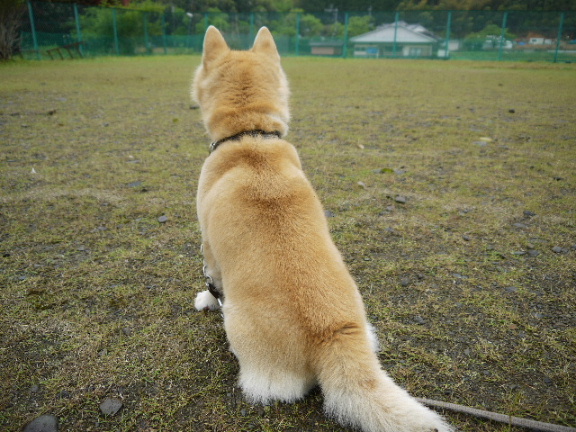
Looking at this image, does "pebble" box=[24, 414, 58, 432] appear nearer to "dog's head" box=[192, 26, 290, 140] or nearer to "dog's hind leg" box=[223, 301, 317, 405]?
"dog's hind leg" box=[223, 301, 317, 405]

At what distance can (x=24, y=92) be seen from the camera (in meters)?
10.2

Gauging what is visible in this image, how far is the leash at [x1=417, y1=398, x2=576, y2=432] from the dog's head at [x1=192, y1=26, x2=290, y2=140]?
1.72 meters

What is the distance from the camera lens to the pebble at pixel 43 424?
167 cm

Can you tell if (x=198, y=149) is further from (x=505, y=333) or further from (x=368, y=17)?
(x=368, y=17)

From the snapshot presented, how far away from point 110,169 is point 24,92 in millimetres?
7579

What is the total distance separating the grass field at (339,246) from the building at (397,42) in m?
27.2

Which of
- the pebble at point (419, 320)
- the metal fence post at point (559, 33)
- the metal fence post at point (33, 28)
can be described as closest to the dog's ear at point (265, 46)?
the pebble at point (419, 320)

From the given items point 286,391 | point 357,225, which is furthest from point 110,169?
point 286,391

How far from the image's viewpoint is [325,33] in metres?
34.2

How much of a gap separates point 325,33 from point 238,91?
3555cm

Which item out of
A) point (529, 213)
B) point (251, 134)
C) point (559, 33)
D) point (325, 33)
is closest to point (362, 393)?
point (251, 134)

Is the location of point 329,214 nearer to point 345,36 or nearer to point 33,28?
point 33,28

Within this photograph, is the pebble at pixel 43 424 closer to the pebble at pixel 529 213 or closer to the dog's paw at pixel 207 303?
the dog's paw at pixel 207 303

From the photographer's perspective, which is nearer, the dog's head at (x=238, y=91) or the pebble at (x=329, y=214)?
the dog's head at (x=238, y=91)
